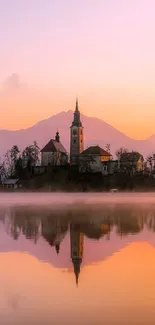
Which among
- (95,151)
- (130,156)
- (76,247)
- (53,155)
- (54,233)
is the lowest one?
(54,233)

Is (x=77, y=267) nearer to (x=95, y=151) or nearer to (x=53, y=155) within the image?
(x=95, y=151)

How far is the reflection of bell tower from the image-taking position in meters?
21.3

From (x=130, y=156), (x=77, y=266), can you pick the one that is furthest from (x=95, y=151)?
(x=77, y=266)

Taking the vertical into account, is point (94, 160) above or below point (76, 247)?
above

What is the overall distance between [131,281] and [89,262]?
425cm

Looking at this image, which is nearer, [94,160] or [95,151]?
[94,160]

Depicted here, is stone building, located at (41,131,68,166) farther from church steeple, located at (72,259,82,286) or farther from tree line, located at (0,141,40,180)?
church steeple, located at (72,259,82,286)

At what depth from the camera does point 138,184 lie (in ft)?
566

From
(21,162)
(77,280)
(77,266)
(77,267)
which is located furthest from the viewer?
(21,162)

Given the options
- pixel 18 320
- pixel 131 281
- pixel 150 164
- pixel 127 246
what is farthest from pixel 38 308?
pixel 150 164

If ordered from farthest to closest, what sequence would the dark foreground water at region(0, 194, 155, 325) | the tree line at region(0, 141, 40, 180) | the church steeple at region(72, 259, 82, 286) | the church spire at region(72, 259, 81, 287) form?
the tree line at region(0, 141, 40, 180)
the church steeple at region(72, 259, 82, 286)
the church spire at region(72, 259, 81, 287)
the dark foreground water at region(0, 194, 155, 325)

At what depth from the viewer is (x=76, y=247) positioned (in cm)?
2764

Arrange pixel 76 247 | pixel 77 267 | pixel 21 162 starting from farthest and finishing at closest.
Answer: pixel 21 162 → pixel 76 247 → pixel 77 267

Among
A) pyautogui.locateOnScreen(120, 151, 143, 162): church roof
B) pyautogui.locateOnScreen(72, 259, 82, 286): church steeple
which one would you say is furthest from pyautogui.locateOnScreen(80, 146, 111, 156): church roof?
pyautogui.locateOnScreen(72, 259, 82, 286): church steeple
